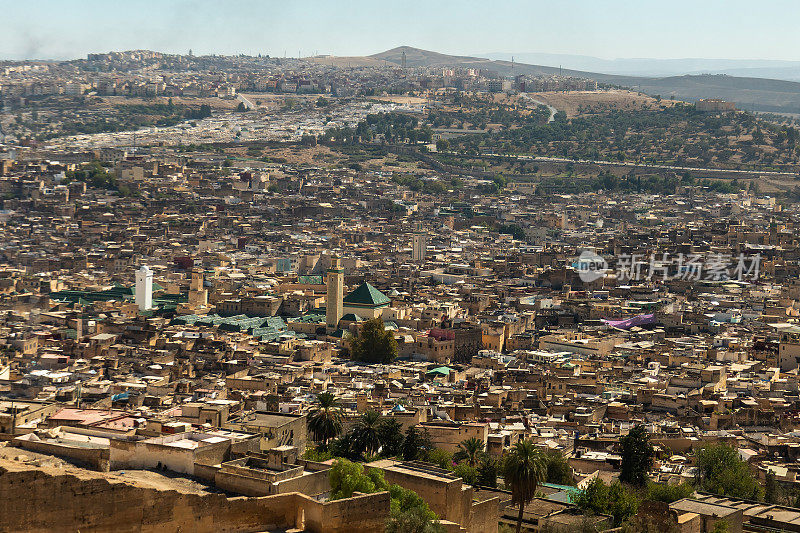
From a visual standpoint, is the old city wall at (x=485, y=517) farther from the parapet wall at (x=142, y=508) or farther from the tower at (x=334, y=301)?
the tower at (x=334, y=301)

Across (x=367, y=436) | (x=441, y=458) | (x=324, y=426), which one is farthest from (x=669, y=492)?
(x=324, y=426)

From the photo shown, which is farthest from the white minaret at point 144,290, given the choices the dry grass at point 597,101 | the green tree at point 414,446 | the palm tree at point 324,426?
the dry grass at point 597,101

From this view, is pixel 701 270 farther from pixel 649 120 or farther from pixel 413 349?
pixel 649 120

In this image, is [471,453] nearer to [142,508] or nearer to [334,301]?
[142,508]

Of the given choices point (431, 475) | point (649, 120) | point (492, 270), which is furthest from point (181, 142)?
point (431, 475)

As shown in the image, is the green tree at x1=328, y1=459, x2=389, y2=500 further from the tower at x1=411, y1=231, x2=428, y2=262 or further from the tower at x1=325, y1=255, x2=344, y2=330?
the tower at x1=411, y1=231, x2=428, y2=262

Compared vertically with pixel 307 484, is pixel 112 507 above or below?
above
